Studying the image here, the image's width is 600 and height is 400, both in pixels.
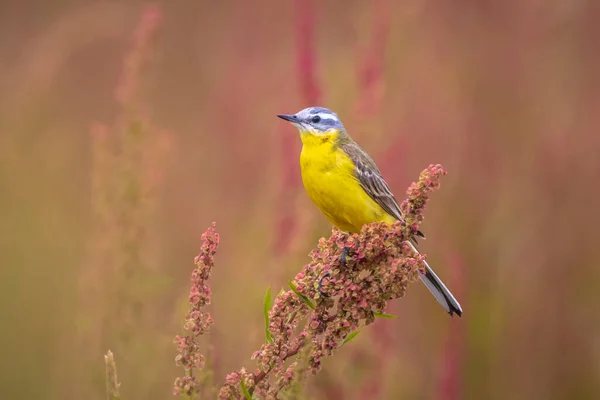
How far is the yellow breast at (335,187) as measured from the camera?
4.03 m

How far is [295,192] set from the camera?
3.48m

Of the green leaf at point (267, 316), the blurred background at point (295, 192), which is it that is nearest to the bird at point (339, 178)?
the blurred background at point (295, 192)

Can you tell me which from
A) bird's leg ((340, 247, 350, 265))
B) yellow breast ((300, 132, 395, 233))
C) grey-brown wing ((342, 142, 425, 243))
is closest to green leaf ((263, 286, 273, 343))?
bird's leg ((340, 247, 350, 265))

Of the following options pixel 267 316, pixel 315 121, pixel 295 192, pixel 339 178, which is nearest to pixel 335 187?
pixel 339 178

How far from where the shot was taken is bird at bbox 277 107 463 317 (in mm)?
4039

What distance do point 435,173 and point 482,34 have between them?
4.57 metres

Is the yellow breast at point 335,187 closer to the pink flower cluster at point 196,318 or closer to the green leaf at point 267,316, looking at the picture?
the green leaf at point 267,316

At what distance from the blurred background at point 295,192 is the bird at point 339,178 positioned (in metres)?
0.17

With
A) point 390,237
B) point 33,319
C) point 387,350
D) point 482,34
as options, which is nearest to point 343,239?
point 390,237

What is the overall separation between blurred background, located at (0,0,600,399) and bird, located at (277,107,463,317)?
0.57ft

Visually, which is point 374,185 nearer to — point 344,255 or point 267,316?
point 344,255

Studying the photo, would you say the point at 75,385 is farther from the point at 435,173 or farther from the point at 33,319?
the point at 435,173

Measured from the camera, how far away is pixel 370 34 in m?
3.84

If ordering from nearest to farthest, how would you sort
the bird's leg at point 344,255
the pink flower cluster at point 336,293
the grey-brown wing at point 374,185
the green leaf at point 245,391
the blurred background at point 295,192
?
the green leaf at point 245,391
the pink flower cluster at point 336,293
the bird's leg at point 344,255
the blurred background at point 295,192
the grey-brown wing at point 374,185
